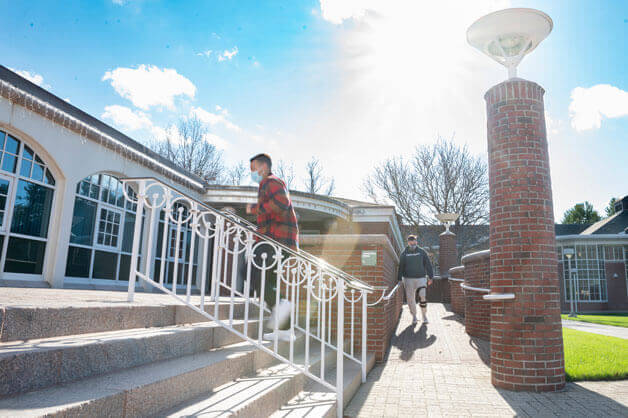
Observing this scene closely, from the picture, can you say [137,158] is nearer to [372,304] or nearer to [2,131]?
[2,131]

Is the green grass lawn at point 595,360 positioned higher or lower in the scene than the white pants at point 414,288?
lower

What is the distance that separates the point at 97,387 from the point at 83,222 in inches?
306

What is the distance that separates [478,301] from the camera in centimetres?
688

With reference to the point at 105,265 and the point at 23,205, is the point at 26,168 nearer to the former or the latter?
the point at 23,205

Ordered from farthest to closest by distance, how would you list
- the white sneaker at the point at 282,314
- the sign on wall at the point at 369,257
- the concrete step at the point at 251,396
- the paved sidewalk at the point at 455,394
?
1. the sign on wall at the point at 369,257
2. the white sneaker at the point at 282,314
3. the paved sidewalk at the point at 455,394
4. the concrete step at the point at 251,396

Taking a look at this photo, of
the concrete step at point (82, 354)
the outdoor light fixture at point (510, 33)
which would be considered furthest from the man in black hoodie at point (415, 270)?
the concrete step at point (82, 354)

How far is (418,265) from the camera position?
7891 millimetres

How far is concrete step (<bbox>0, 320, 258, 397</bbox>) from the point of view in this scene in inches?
69.7

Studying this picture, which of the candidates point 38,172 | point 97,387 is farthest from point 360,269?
point 38,172

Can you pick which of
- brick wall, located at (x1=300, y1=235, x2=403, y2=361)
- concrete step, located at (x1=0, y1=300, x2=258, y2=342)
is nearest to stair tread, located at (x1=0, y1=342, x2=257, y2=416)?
concrete step, located at (x1=0, y1=300, x2=258, y2=342)

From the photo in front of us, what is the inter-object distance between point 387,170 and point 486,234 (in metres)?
7.19

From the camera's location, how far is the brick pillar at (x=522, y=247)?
4363mm

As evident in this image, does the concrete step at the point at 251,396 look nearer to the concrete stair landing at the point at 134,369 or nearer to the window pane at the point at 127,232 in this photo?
the concrete stair landing at the point at 134,369

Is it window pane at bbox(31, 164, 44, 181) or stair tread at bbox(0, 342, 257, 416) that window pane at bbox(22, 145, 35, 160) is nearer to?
window pane at bbox(31, 164, 44, 181)
